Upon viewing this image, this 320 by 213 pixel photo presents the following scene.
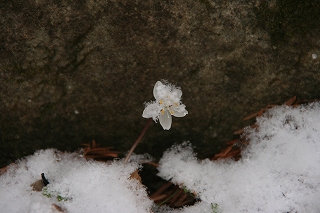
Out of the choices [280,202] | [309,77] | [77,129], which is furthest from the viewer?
[77,129]

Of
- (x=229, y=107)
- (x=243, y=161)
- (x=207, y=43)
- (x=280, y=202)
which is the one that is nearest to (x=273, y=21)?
(x=207, y=43)

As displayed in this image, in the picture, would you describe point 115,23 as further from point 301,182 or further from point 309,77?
point 301,182

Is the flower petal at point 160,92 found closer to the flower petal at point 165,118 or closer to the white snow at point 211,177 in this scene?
the flower petal at point 165,118

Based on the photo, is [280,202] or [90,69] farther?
[90,69]

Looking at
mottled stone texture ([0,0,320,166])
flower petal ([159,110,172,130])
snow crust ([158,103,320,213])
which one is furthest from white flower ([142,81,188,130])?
snow crust ([158,103,320,213])

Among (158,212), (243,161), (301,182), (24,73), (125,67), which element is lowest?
(158,212)

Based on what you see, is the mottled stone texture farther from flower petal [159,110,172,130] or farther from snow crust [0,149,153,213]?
flower petal [159,110,172,130]
